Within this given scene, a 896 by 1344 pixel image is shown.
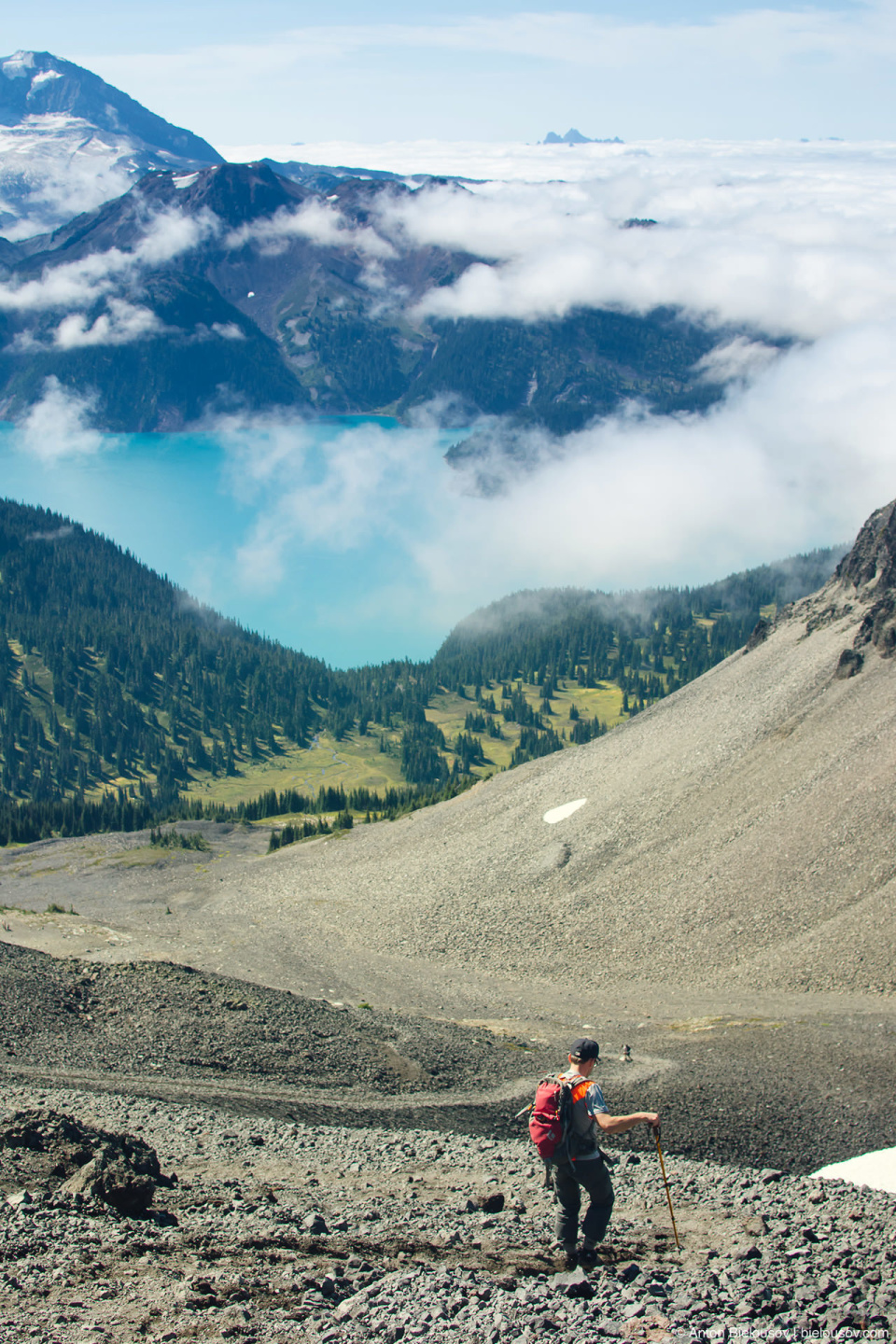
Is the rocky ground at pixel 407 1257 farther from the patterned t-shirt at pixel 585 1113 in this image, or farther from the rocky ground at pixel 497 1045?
→ the patterned t-shirt at pixel 585 1113

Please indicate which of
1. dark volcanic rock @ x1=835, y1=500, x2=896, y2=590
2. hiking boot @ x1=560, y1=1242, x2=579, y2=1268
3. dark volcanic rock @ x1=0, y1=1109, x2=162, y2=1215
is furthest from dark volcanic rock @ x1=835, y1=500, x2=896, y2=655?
dark volcanic rock @ x1=0, y1=1109, x2=162, y2=1215

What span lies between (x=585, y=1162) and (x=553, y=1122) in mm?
790

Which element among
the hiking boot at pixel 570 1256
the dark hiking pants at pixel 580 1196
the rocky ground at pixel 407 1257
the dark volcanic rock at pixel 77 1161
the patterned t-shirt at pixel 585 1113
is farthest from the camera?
the dark volcanic rock at pixel 77 1161

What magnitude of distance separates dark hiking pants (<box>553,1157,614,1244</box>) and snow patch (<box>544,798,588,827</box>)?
164ft

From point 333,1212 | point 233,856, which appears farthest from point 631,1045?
point 233,856

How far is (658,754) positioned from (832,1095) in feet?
125

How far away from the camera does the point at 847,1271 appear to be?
1419 centimetres

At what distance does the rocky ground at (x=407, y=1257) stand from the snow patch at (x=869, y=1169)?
468 centimetres

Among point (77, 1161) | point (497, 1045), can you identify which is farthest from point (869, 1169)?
point (77, 1161)

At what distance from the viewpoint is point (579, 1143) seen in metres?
14.0

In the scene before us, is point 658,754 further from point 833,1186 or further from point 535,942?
point 833,1186

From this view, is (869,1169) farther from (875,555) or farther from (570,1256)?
(875,555)

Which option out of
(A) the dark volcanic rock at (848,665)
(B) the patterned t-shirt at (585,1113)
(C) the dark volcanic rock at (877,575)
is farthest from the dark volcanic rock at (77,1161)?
(C) the dark volcanic rock at (877,575)

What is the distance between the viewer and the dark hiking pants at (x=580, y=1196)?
1416cm
